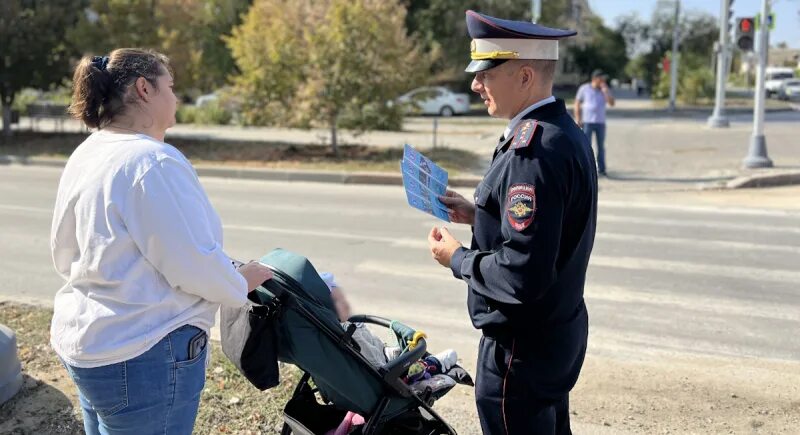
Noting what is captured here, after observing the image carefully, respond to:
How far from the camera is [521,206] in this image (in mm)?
2100

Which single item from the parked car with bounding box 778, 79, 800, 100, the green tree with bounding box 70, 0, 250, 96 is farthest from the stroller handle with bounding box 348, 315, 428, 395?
the parked car with bounding box 778, 79, 800, 100

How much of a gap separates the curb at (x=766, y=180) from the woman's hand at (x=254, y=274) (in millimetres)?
12087

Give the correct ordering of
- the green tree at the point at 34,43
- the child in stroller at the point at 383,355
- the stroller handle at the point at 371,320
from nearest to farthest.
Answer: the child in stroller at the point at 383,355 → the stroller handle at the point at 371,320 → the green tree at the point at 34,43

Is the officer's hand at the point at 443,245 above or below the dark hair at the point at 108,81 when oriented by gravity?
below

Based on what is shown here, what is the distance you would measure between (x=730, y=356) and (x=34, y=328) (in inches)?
183

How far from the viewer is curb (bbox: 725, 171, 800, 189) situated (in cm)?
1276

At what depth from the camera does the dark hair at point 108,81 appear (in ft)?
6.95

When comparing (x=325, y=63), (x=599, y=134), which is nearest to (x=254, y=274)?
(x=599, y=134)

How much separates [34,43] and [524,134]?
1781 centimetres

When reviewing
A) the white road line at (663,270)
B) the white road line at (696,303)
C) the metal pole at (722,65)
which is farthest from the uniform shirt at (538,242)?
the metal pole at (722,65)

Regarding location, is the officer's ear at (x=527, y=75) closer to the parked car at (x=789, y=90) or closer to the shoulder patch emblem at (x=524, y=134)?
the shoulder patch emblem at (x=524, y=134)

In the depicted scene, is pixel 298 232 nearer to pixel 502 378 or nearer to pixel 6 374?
pixel 6 374

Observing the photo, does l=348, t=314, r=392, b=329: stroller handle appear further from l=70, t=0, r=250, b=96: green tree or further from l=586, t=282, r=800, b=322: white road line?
l=70, t=0, r=250, b=96: green tree

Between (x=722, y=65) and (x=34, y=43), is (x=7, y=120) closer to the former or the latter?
(x=34, y=43)
